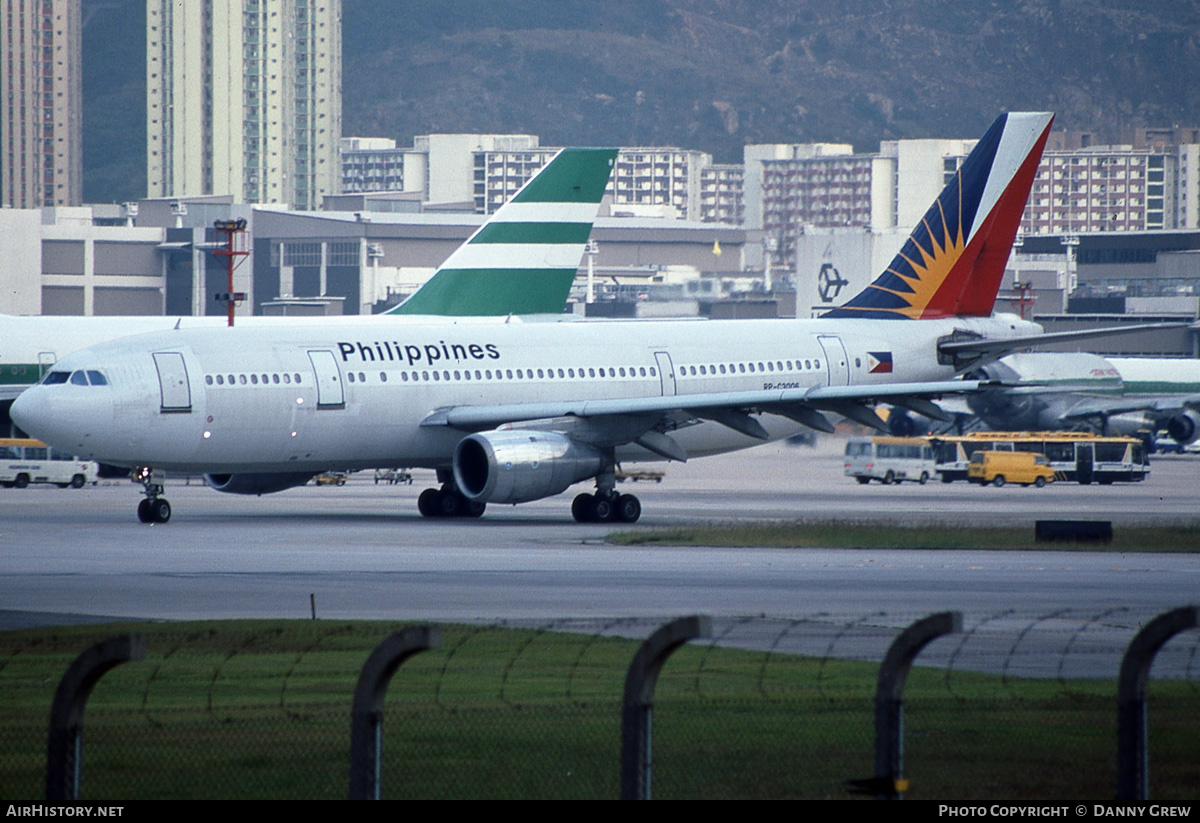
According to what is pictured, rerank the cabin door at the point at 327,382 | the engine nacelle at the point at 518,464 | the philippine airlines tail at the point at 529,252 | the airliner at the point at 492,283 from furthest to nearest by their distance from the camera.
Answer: the philippine airlines tail at the point at 529,252
the airliner at the point at 492,283
the cabin door at the point at 327,382
the engine nacelle at the point at 518,464

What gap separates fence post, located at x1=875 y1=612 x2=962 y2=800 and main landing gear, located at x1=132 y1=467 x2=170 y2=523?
101ft

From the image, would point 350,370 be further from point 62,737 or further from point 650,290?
point 650,290

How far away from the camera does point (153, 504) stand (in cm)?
3884

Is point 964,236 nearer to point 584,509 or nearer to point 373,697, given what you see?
point 584,509

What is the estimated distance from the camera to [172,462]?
122ft

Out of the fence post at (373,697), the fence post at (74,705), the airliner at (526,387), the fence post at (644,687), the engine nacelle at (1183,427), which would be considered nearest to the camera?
the fence post at (74,705)

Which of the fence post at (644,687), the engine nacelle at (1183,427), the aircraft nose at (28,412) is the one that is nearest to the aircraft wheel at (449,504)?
the aircraft nose at (28,412)

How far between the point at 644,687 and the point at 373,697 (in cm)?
137

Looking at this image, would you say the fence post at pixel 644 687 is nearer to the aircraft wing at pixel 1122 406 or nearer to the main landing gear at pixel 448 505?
the main landing gear at pixel 448 505

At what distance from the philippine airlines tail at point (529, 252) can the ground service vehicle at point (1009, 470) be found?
62.6 ft

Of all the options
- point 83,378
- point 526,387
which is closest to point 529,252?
point 526,387

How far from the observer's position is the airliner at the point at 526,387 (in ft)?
122
